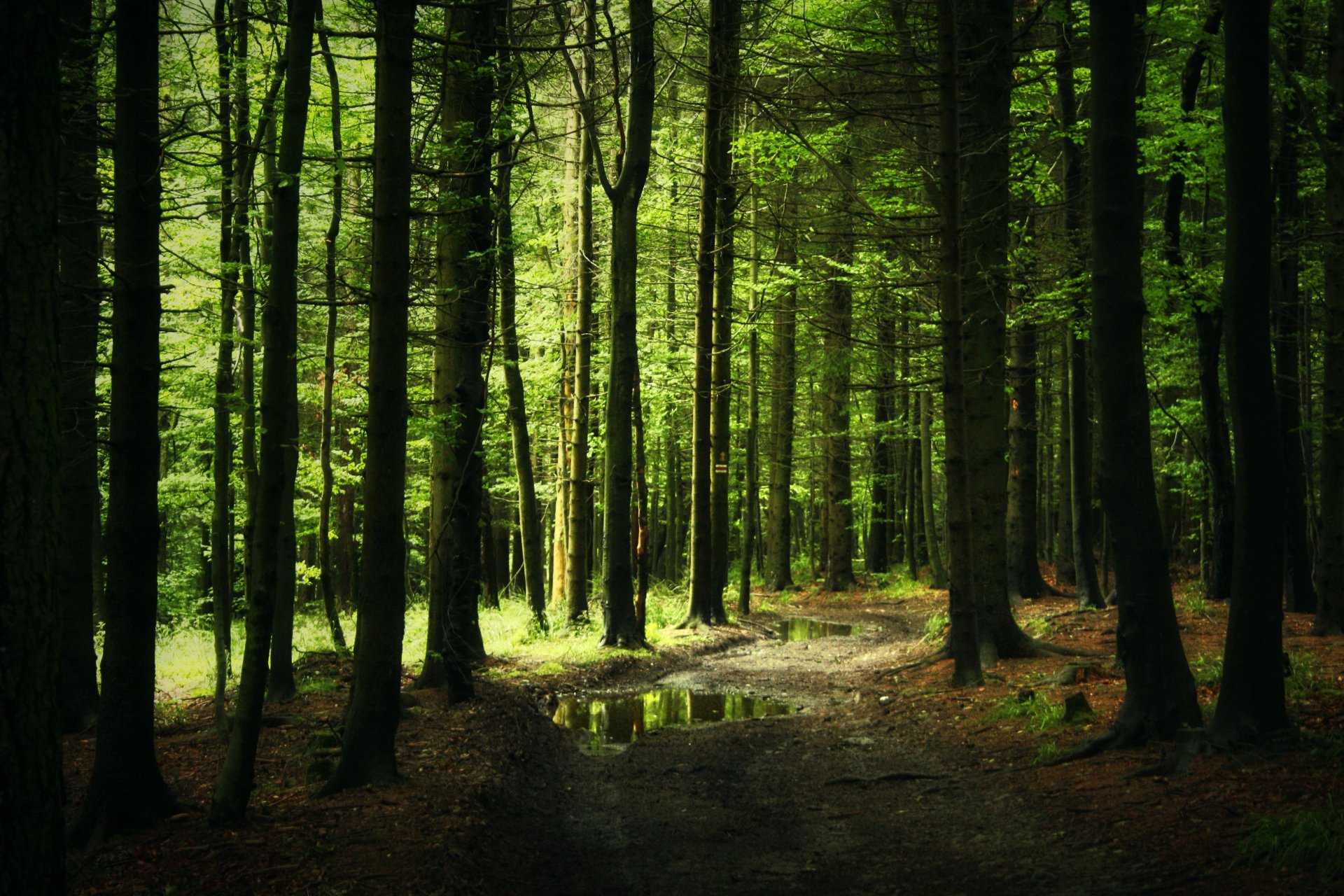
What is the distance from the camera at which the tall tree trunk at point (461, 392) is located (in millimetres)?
10156

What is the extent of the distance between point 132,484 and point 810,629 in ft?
55.6

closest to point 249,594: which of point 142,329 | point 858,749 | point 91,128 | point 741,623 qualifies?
point 142,329

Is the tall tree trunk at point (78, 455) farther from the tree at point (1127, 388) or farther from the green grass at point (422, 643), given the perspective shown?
the tree at point (1127, 388)

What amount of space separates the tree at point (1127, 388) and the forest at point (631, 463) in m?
0.03

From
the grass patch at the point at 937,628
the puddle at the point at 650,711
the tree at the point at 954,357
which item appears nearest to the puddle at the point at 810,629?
the grass patch at the point at 937,628

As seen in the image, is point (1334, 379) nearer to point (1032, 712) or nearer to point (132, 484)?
point (1032, 712)

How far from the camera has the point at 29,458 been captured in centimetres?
318

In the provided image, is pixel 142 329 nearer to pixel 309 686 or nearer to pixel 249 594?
pixel 249 594

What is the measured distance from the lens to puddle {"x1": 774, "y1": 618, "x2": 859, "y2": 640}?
19859 mm

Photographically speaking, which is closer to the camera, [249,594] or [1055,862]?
[1055,862]

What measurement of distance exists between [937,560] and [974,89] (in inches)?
598

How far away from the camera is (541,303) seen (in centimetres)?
2130

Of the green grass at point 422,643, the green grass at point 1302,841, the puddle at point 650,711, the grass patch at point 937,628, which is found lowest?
the puddle at point 650,711

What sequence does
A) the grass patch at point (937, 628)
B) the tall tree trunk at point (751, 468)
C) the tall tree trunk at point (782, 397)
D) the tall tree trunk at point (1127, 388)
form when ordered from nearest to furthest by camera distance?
the tall tree trunk at point (1127, 388), the grass patch at point (937, 628), the tall tree trunk at point (751, 468), the tall tree trunk at point (782, 397)
